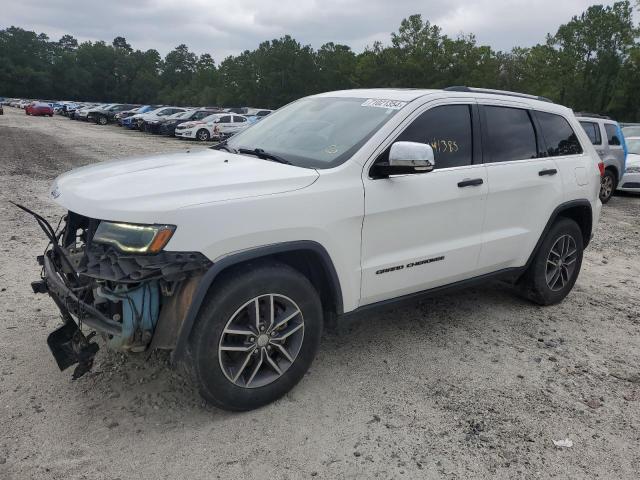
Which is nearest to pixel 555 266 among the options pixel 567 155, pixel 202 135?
pixel 567 155

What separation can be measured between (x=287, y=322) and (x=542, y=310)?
285cm

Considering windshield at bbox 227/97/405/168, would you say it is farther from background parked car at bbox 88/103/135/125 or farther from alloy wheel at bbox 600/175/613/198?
background parked car at bbox 88/103/135/125

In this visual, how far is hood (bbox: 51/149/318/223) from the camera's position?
105 inches

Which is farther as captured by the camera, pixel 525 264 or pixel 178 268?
pixel 525 264

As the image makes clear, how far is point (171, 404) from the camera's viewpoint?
10.4 ft

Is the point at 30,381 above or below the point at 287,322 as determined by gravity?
below

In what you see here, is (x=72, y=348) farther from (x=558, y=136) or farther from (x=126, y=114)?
(x=126, y=114)

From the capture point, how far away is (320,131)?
3705mm

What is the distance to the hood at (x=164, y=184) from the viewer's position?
266 cm

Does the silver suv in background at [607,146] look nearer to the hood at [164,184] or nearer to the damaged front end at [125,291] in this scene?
the hood at [164,184]

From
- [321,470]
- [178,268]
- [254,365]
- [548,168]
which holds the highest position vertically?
[548,168]

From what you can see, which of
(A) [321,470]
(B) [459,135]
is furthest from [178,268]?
(B) [459,135]

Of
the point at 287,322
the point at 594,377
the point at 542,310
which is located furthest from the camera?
the point at 542,310

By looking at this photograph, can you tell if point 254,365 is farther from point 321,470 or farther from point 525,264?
point 525,264
